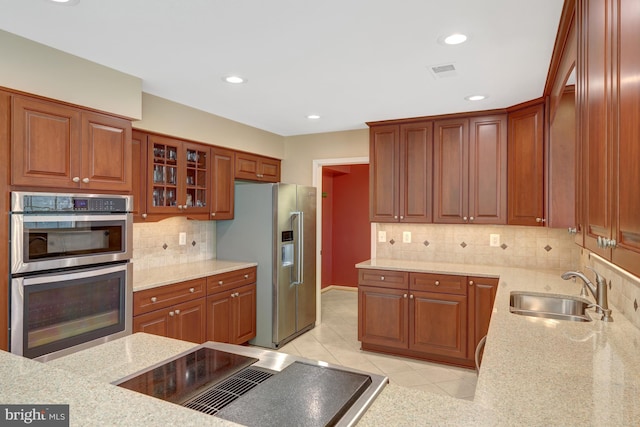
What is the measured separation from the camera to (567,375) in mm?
1312

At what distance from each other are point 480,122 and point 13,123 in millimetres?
3618

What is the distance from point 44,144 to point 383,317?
10.2 ft

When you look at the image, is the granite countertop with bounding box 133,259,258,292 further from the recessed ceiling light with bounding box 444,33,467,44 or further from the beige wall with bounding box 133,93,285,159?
the recessed ceiling light with bounding box 444,33,467,44

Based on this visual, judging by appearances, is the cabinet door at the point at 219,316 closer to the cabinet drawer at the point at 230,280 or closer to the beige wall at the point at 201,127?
the cabinet drawer at the point at 230,280

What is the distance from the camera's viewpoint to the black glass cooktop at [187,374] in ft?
3.50

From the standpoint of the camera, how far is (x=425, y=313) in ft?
12.1

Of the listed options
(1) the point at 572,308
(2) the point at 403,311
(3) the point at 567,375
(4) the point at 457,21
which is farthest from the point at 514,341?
(2) the point at 403,311

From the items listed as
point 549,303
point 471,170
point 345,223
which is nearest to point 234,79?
point 471,170

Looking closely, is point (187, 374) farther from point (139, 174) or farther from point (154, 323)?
point (139, 174)

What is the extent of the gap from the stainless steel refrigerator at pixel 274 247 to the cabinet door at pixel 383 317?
0.79m

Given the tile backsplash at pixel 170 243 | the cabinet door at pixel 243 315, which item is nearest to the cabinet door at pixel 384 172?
the cabinet door at pixel 243 315

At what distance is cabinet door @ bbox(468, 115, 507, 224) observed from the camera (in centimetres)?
365

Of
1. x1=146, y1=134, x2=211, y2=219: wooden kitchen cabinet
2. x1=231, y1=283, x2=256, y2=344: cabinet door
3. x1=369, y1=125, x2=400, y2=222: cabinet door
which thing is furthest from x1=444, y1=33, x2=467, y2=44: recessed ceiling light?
x1=231, y1=283, x2=256, y2=344: cabinet door

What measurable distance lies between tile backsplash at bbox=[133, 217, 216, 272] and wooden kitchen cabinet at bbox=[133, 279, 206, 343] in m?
0.58
